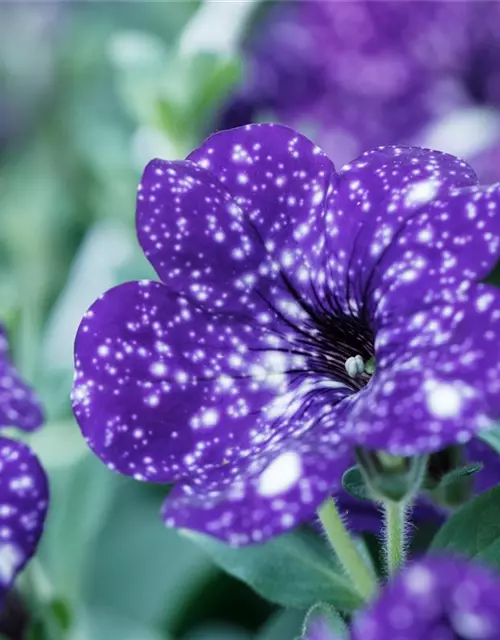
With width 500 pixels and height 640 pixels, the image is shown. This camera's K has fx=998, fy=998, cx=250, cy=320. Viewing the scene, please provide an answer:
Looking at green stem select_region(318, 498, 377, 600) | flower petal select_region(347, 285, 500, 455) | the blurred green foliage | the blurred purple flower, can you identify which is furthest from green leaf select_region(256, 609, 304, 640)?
the blurred purple flower

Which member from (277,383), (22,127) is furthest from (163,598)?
(22,127)

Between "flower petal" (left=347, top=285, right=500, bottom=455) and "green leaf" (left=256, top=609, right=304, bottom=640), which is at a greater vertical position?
"flower petal" (left=347, top=285, right=500, bottom=455)

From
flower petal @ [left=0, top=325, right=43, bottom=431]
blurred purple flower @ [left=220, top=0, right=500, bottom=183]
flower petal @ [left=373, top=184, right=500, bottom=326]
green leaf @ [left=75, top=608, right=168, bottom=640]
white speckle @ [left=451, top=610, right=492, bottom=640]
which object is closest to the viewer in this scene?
white speckle @ [left=451, top=610, right=492, bottom=640]

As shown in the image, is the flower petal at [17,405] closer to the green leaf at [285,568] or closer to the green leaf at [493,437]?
the green leaf at [285,568]

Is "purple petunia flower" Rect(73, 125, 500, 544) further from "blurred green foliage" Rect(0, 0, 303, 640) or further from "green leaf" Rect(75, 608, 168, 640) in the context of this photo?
"green leaf" Rect(75, 608, 168, 640)

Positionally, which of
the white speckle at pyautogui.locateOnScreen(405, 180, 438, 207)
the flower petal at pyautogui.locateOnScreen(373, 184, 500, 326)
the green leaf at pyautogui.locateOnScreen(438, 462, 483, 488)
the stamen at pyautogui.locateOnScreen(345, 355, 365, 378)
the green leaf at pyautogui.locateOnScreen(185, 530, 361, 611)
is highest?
the white speckle at pyautogui.locateOnScreen(405, 180, 438, 207)

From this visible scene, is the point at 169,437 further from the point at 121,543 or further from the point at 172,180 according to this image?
the point at 121,543

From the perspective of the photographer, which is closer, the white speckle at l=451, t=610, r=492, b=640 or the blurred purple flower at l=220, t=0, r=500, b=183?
the white speckle at l=451, t=610, r=492, b=640

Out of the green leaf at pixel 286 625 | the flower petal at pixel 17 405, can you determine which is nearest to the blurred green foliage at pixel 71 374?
the green leaf at pixel 286 625
